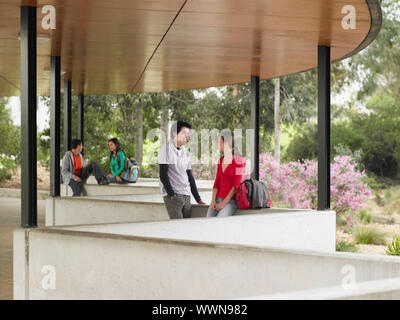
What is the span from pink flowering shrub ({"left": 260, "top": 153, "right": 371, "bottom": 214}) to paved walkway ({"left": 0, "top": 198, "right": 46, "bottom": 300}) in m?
7.48

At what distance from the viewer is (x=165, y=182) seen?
7.23m

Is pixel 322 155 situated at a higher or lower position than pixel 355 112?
lower

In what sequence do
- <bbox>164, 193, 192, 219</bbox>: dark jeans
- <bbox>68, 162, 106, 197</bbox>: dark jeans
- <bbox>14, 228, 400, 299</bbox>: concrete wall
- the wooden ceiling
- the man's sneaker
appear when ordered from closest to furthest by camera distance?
<bbox>14, 228, 400, 299</bbox>: concrete wall < the wooden ceiling < <bbox>164, 193, 192, 219</bbox>: dark jeans < <bbox>68, 162, 106, 197</bbox>: dark jeans < the man's sneaker

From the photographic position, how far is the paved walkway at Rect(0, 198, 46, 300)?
22.7ft

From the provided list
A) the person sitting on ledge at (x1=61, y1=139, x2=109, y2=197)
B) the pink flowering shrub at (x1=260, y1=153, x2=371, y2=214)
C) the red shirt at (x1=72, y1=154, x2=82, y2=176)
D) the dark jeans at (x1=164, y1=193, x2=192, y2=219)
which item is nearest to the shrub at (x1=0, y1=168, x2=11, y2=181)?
the pink flowering shrub at (x1=260, y1=153, x2=371, y2=214)

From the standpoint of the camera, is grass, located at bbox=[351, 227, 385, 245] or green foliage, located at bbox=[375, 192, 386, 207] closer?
grass, located at bbox=[351, 227, 385, 245]

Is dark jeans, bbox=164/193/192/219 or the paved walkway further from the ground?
dark jeans, bbox=164/193/192/219

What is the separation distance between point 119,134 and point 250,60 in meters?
18.4

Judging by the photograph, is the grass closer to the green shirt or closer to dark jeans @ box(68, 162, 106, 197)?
the green shirt

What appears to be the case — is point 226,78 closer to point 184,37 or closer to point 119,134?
point 184,37

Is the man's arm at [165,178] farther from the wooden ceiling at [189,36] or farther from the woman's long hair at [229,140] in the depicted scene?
the wooden ceiling at [189,36]

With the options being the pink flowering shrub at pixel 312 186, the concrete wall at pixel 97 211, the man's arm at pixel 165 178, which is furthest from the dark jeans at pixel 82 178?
the pink flowering shrub at pixel 312 186

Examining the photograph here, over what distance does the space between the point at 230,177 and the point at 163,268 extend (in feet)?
8.96
